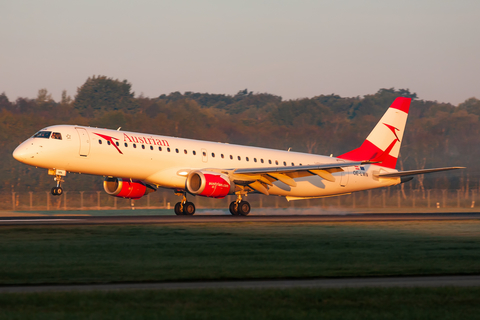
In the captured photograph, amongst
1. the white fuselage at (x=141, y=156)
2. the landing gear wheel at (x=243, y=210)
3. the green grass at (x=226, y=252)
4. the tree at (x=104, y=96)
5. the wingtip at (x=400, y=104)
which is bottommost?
the green grass at (x=226, y=252)

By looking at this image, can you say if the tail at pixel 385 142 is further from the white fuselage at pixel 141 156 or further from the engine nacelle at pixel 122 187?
the engine nacelle at pixel 122 187

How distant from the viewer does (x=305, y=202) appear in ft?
176

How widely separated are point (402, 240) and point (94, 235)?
11858 mm


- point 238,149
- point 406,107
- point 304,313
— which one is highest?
point 406,107

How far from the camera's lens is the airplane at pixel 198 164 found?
34500mm

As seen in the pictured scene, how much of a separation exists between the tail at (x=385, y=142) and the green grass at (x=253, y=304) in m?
34.3

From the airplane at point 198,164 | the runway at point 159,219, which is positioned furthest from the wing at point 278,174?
the runway at point 159,219

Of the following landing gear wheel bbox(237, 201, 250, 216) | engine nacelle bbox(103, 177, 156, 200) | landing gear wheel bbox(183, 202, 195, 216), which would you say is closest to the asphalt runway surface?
landing gear wheel bbox(237, 201, 250, 216)

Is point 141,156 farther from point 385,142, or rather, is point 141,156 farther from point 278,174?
point 385,142

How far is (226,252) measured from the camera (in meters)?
19.2

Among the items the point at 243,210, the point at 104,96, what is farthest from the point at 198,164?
the point at 104,96

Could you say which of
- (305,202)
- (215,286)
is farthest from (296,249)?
(305,202)

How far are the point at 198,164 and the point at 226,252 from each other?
63.9 feet

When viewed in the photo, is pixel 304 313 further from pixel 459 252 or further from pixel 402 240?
pixel 402 240
